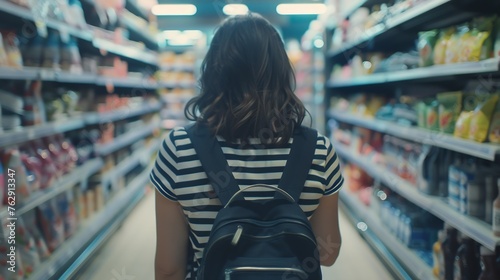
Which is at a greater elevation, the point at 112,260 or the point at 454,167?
the point at 454,167

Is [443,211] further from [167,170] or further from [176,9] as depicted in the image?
[176,9]

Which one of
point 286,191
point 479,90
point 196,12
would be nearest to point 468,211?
point 479,90

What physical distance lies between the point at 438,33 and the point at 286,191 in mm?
1954

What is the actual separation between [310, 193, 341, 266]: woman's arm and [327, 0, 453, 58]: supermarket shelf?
133 cm

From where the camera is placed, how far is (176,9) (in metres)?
8.78

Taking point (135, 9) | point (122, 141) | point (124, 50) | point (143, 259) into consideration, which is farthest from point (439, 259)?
point (135, 9)

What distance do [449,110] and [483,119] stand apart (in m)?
0.43

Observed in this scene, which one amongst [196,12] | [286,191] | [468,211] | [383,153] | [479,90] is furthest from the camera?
[196,12]

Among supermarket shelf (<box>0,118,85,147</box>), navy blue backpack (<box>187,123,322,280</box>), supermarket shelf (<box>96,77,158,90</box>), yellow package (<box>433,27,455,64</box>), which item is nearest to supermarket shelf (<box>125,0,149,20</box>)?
supermarket shelf (<box>96,77,158,90</box>)

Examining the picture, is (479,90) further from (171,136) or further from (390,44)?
(171,136)

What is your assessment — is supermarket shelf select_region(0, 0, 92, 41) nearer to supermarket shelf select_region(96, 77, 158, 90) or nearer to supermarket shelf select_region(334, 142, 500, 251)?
supermarket shelf select_region(96, 77, 158, 90)

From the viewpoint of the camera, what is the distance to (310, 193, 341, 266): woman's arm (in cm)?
113

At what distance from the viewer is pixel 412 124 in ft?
9.03

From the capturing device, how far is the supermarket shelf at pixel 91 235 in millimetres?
2454
